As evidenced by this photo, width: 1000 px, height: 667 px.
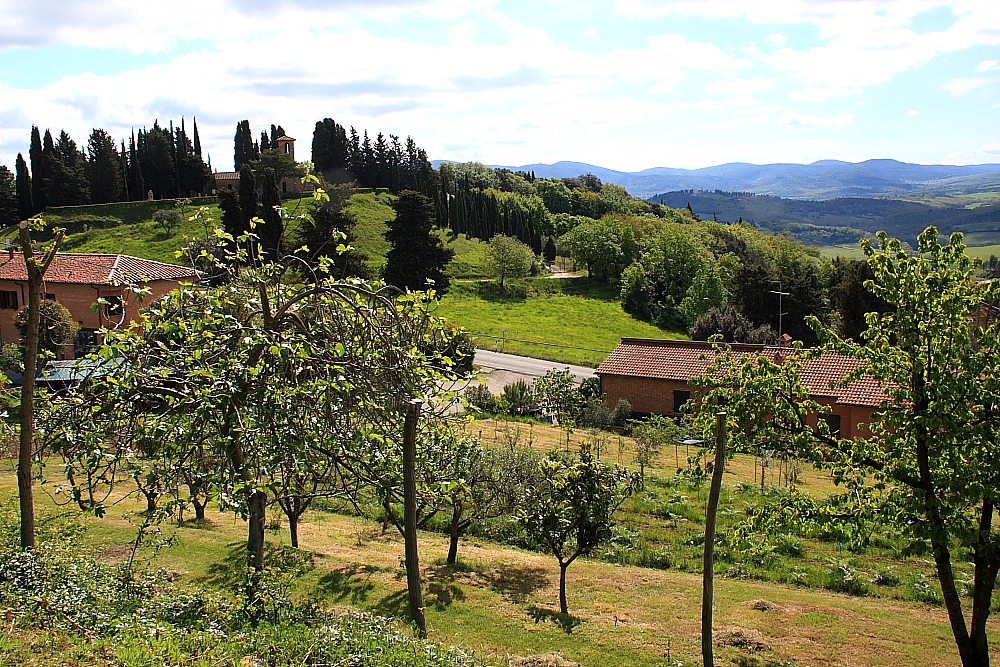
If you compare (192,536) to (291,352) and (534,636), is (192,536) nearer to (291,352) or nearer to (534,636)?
(534,636)

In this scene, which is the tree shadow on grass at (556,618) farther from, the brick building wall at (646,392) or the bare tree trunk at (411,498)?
the brick building wall at (646,392)

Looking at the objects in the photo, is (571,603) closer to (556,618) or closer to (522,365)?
(556,618)

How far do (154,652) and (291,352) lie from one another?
274 cm

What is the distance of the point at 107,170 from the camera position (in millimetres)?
81438

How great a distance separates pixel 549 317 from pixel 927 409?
55697 mm

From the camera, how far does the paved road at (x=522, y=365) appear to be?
155 feet

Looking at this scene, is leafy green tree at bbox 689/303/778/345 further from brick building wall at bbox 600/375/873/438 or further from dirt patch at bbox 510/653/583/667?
dirt patch at bbox 510/653/583/667

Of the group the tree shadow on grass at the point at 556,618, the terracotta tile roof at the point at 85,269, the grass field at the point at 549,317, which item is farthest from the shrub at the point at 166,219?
the tree shadow on grass at the point at 556,618

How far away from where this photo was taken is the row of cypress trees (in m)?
78.9

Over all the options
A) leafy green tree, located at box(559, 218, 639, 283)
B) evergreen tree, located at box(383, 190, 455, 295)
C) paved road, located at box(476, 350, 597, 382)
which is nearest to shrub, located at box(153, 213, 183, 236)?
evergreen tree, located at box(383, 190, 455, 295)

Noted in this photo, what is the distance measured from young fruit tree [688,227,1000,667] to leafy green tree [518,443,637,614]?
2.63 metres

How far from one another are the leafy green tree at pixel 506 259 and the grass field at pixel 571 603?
5728 centimetres

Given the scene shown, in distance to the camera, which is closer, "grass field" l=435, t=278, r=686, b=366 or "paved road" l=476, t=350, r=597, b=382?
"paved road" l=476, t=350, r=597, b=382

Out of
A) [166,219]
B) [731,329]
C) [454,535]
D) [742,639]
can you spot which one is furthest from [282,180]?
[742,639]
